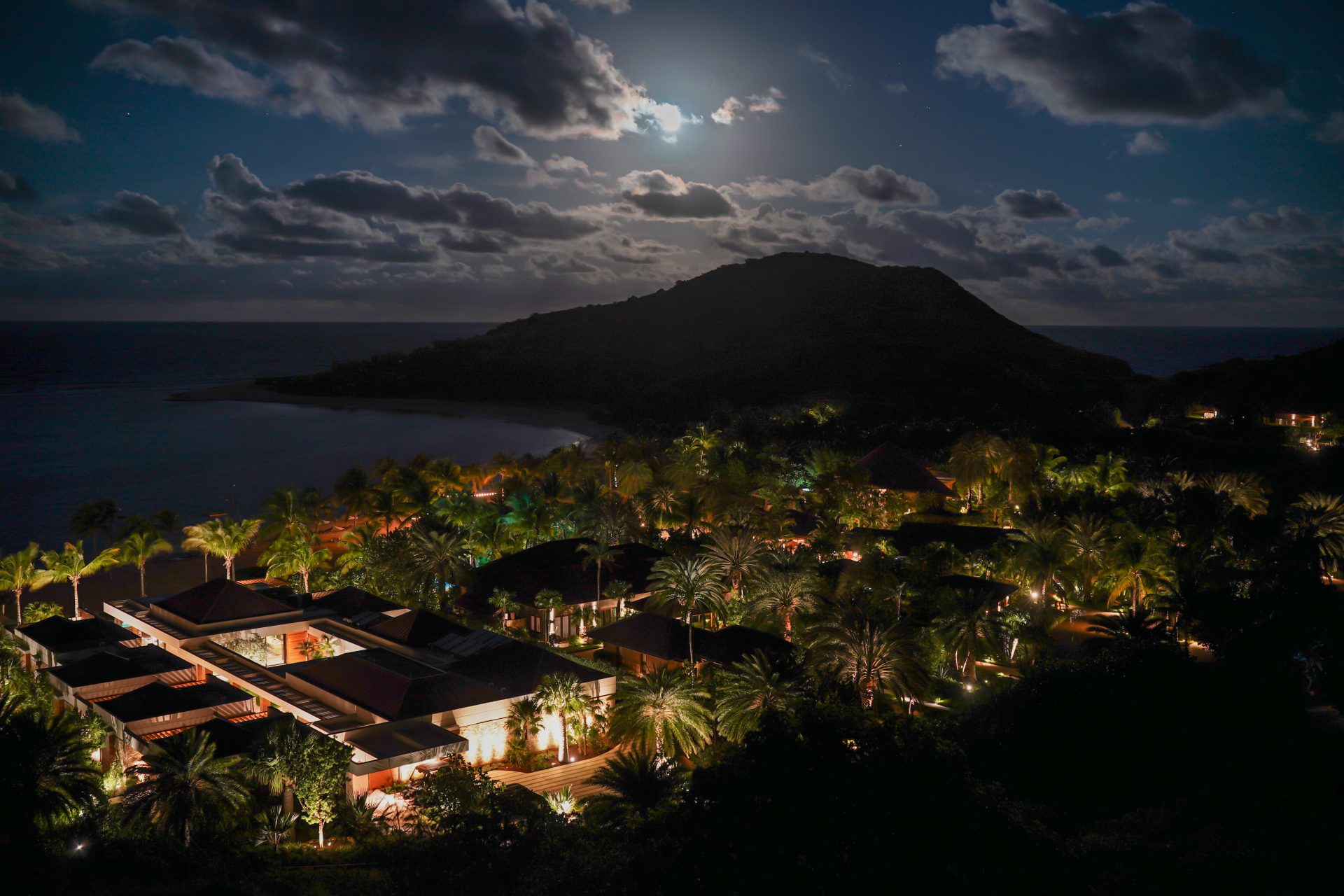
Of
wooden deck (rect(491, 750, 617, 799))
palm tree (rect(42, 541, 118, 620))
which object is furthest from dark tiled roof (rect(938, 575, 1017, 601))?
palm tree (rect(42, 541, 118, 620))

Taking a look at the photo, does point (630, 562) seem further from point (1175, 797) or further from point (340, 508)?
point (340, 508)

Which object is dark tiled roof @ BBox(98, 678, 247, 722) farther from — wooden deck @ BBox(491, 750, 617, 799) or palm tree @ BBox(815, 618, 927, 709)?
palm tree @ BBox(815, 618, 927, 709)

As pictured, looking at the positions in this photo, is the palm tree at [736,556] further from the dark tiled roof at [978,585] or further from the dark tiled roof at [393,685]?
the dark tiled roof at [393,685]

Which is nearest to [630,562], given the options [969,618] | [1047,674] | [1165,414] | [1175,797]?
[969,618]

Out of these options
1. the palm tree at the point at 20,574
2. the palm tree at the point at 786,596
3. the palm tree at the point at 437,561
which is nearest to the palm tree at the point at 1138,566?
the palm tree at the point at 786,596

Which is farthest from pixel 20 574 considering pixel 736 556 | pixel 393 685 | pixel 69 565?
pixel 736 556
